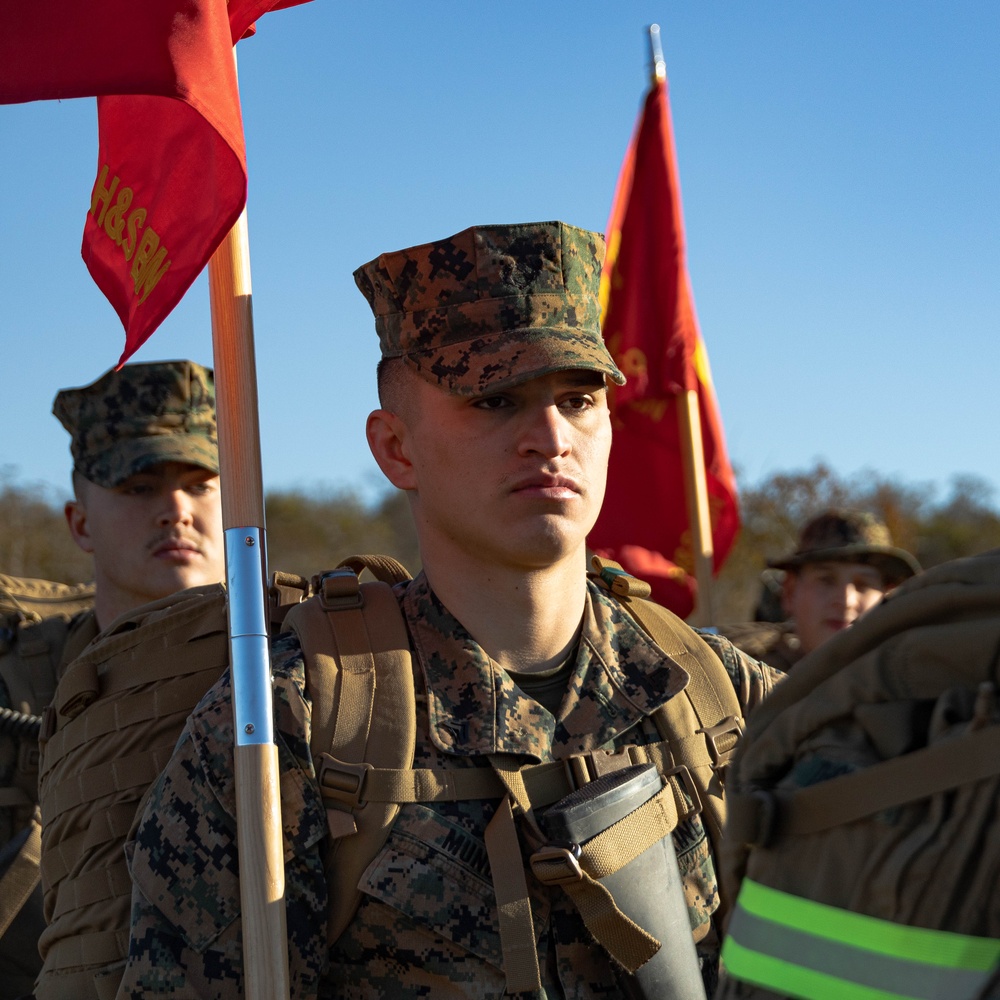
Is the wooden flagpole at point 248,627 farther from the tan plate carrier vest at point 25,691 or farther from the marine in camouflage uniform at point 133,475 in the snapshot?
the tan plate carrier vest at point 25,691

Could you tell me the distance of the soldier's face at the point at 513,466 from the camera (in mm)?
2834

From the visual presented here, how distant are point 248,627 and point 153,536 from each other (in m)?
2.34

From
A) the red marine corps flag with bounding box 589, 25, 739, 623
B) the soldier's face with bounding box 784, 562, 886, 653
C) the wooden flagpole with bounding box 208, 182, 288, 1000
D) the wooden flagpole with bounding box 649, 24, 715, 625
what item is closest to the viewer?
the wooden flagpole with bounding box 208, 182, 288, 1000

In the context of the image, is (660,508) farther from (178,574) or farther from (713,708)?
(713,708)

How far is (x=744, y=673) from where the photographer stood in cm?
316

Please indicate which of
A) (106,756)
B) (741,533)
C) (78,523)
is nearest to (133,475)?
(78,523)

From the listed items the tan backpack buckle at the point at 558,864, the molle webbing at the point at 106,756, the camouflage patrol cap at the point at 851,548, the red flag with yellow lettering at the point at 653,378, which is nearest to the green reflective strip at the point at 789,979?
the tan backpack buckle at the point at 558,864

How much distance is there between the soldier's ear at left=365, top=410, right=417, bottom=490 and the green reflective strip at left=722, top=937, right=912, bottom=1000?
1.70 meters

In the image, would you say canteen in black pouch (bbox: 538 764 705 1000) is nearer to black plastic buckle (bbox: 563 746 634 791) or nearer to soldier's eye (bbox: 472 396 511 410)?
black plastic buckle (bbox: 563 746 634 791)

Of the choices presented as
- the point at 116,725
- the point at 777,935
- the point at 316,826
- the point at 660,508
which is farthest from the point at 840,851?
the point at 660,508

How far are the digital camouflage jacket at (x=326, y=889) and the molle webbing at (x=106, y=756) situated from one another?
27 centimetres

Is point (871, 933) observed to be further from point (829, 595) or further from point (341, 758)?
Answer: point (829, 595)

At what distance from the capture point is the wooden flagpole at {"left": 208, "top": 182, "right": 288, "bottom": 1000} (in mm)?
2488

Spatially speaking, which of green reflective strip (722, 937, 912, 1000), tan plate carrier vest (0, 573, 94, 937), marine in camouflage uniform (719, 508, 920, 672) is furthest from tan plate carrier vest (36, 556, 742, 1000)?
marine in camouflage uniform (719, 508, 920, 672)
